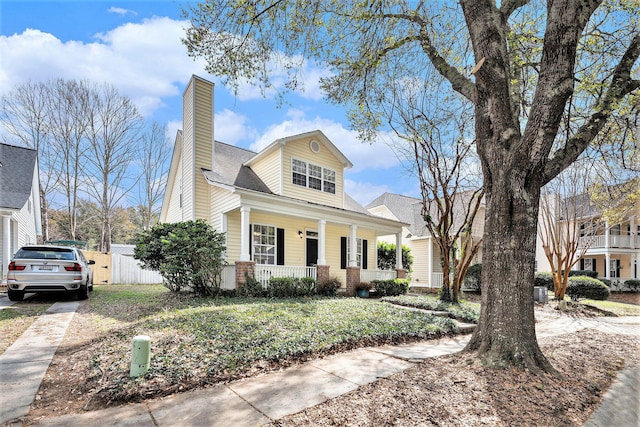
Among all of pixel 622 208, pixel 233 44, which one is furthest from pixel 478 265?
pixel 233 44

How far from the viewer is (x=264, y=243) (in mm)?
13078

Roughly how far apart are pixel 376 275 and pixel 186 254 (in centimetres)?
821

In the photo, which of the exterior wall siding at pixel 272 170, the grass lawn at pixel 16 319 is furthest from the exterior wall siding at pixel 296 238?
the grass lawn at pixel 16 319

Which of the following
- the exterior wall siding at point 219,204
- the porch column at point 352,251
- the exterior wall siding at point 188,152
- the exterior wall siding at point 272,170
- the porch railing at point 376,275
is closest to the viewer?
the exterior wall siding at point 219,204

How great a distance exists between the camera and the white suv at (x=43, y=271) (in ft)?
27.4

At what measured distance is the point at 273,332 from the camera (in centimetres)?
528

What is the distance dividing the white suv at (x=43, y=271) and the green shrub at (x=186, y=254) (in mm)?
1774

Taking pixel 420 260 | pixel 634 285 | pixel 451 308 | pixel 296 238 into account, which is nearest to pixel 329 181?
pixel 296 238

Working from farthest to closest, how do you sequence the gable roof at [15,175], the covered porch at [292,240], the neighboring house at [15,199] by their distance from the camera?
1. the gable roof at [15,175]
2. the neighboring house at [15,199]
3. the covered porch at [292,240]

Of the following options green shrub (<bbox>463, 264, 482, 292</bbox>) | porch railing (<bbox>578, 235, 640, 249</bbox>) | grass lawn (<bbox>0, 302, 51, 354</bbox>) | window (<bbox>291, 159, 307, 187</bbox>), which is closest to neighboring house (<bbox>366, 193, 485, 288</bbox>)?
green shrub (<bbox>463, 264, 482, 292</bbox>)

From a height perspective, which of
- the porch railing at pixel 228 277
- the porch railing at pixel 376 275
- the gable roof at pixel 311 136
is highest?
the gable roof at pixel 311 136

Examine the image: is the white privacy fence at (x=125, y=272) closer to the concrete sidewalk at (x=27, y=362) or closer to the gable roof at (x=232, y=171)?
the gable roof at (x=232, y=171)

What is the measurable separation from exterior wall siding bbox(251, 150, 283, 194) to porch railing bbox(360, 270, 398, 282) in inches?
195

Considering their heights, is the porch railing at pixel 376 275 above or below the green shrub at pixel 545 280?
above
